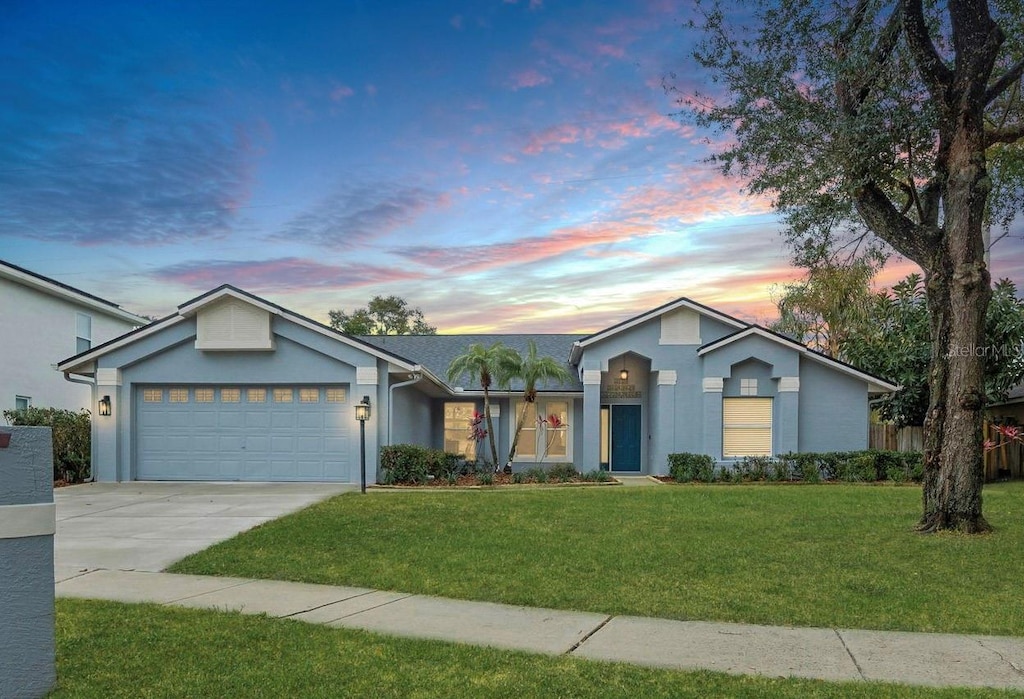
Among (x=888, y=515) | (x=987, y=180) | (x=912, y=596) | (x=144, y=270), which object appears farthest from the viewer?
(x=144, y=270)

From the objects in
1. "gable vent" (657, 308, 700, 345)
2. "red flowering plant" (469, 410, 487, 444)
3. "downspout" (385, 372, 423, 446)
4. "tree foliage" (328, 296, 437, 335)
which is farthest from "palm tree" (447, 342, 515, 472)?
"tree foliage" (328, 296, 437, 335)

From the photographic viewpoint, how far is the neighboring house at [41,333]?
1847cm

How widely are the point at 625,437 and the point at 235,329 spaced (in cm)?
1139

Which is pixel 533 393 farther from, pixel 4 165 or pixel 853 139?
pixel 4 165

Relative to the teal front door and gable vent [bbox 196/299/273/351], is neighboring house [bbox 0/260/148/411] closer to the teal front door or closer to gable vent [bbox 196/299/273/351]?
gable vent [bbox 196/299/273/351]

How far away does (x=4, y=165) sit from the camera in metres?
17.3

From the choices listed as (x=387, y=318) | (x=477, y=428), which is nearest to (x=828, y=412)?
(x=477, y=428)

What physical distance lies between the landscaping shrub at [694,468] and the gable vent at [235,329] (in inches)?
411

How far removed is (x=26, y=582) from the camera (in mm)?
4168

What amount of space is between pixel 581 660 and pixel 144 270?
856 inches

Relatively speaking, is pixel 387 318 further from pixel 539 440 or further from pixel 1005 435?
pixel 1005 435

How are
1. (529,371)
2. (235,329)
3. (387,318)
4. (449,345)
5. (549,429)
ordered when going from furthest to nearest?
(387,318) → (449,345) → (549,429) → (529,371) → (235,329)

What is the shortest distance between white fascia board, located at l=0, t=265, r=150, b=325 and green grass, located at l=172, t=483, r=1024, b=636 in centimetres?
1169

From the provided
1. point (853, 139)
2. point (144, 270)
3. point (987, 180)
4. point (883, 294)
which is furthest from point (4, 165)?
point (883, 294)
